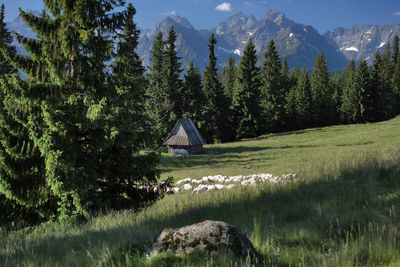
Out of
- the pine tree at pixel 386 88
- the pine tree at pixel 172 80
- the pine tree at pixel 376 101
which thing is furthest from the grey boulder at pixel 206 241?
the pine tree at pixel 386 88

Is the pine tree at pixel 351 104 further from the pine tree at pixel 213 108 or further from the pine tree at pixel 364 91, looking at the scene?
the pine tree at pixel 213 108

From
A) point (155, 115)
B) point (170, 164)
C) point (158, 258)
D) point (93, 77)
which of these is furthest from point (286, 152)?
point (158, 258)

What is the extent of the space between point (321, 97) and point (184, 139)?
50.1 metres

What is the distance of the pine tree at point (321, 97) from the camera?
70.6m

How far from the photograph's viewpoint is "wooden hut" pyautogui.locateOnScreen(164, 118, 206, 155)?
38388 mm

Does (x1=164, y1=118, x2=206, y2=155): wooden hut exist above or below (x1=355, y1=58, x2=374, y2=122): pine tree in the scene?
below

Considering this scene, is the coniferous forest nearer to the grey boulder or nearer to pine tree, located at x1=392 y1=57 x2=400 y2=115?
the grey boulder

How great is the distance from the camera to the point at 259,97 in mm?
59625

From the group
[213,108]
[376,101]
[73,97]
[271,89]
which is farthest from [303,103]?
[73,97]

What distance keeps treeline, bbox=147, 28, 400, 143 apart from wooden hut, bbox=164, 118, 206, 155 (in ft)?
22.4

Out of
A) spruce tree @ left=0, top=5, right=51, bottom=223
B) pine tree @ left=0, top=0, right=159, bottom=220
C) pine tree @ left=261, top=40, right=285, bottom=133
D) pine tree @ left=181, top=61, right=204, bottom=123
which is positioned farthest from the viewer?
pine tree @ left=261, top=40, right=285, bottom=133

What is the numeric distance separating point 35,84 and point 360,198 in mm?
8912

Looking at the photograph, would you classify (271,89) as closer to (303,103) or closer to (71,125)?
(303,103)

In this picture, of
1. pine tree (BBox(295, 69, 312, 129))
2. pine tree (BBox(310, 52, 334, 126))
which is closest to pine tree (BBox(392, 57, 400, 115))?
pine tree (BBox(310, 52, 334, 126))
